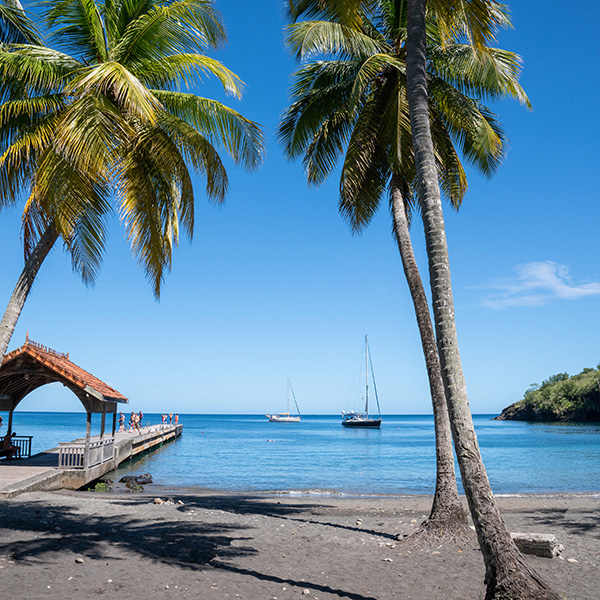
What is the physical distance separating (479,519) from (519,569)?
1.99ft

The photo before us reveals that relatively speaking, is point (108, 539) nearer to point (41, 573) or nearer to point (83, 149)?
point (41, 573)

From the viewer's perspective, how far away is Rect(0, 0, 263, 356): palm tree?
8.03 m

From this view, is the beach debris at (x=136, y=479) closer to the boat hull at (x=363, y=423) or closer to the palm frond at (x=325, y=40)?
the palm frond at (x=325, y=40)

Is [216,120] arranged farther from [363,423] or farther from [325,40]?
[363,423]

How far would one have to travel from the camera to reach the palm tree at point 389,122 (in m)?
10.5

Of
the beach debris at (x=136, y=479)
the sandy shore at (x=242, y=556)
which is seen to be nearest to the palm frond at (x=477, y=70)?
the sandy shore at (x=242, y=556)

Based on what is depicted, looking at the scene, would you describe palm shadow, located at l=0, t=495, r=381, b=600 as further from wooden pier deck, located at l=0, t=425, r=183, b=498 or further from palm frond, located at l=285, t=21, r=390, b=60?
palm frond, located at l=285, t=21, r=390, b=60

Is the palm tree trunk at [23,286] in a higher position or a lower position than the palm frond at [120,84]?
lower

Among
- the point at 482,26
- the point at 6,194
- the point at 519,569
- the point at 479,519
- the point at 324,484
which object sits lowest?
the point at 324,484

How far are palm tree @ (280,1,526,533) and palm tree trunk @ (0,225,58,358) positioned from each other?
6360 millimetres

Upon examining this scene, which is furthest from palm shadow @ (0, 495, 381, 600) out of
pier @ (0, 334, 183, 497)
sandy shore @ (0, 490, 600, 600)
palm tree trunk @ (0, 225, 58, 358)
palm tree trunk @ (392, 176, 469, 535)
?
pier @ (0, 334, 183, 497)

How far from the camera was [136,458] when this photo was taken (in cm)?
3566

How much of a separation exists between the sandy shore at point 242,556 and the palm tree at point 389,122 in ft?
5.81

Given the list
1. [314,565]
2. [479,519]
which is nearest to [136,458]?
[314,565]
